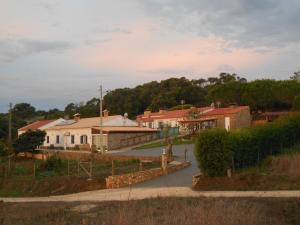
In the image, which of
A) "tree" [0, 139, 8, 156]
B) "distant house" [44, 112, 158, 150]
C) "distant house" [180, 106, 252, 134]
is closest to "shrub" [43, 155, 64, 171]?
"tree" [0, 139, 8, 156]

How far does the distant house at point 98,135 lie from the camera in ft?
201

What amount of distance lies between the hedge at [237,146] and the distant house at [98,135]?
30565 millimetres

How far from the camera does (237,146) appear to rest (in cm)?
2636

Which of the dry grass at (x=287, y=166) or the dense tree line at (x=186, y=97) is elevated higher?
the dense tree line at (x=186, y=97)

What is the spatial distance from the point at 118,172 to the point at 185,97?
A: 7718cm

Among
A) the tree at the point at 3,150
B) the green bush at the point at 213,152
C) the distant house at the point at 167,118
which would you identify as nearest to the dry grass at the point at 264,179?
the green bush at the point at 213,152

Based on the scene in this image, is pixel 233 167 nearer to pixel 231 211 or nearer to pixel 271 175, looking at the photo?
pixel 271 175

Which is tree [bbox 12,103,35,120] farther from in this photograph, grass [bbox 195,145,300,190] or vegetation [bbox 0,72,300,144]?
grass [bbox 195,145,300,190]

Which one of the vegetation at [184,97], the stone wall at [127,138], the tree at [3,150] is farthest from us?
the vegetation at [184,97]

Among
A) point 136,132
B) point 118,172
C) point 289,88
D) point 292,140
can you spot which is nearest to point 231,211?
point 118,172

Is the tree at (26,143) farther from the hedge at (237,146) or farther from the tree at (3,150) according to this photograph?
the hedge at (237,146)

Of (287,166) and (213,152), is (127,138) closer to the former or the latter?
(213,152)

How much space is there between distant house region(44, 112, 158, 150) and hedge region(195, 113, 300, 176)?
30.6m

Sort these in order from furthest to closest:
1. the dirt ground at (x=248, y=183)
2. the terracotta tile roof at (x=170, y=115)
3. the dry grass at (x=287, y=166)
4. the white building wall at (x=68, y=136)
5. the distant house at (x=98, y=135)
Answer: the terracotta tile roof at (x=170, y=115)
the white building wall at (x=68, y=136)
the distant house at (x=98, y=135)
the dry grass at (x=287, y=166)
the dirt ground at (x=248, y=183)
